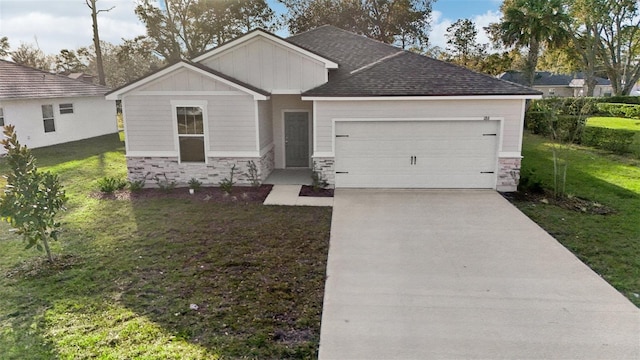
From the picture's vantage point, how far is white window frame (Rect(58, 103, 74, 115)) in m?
21.6

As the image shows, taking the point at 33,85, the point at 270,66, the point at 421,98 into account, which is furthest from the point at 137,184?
the point at 33,85

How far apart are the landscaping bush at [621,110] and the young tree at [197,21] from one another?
2692cm

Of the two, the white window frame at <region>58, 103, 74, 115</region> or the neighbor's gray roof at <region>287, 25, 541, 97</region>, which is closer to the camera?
the neighbor's gray roof at <region>287, 25, 541, 97</region>

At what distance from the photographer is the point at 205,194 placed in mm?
11508

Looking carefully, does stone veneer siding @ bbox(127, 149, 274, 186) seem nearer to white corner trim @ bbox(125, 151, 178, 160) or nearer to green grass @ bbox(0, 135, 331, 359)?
white corner trim @ bbox(125, 151, 178, 160)

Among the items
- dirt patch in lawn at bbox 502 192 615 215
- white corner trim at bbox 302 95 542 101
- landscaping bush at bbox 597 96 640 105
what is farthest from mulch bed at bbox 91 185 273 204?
landscaping bush at bbox 597 96 640 105

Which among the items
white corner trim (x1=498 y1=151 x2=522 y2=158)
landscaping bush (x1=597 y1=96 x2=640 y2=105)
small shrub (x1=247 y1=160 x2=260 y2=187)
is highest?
landscaping bush (x1=597 y1=96 x2=640 y2=105)

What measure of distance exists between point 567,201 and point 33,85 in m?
22.8

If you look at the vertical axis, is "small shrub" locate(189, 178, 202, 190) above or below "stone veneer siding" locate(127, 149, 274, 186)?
below

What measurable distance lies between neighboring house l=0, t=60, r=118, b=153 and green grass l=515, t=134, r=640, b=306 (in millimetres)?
20427

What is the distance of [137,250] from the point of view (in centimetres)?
750

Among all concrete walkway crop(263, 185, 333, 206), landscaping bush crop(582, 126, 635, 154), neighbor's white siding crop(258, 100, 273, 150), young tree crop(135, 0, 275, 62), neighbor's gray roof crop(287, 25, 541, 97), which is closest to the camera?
concrete walkway crop(263, 185, 333, 206)

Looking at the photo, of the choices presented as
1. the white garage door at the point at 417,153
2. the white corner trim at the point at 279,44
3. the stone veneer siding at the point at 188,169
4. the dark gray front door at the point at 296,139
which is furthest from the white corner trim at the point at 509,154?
the stone veneer siding at the point at 188,169

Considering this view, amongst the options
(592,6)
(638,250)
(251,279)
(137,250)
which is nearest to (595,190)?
(638,250)
